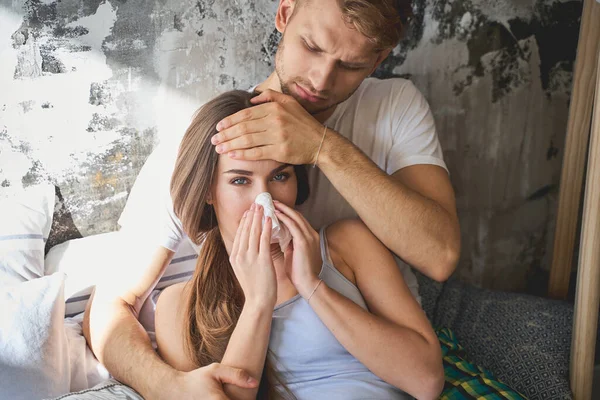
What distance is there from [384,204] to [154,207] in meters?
0.55

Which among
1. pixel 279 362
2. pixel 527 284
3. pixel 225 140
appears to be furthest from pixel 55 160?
pixel 527 284

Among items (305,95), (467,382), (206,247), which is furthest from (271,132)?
(467,382)

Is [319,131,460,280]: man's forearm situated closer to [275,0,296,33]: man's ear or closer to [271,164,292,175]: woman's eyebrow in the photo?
[271,164,292,175]: woman's eyebrow

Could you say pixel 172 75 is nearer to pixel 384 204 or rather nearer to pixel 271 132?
pixel 271 132

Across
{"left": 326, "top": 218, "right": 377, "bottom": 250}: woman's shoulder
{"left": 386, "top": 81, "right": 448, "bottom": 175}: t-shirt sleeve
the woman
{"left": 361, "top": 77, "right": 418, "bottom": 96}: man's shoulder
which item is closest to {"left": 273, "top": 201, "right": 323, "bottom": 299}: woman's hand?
the woman

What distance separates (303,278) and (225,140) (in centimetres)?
35

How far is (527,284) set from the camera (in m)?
2.45

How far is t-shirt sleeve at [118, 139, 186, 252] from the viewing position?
139cm

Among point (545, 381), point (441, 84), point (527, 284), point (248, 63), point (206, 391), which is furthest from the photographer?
point (527, 284)

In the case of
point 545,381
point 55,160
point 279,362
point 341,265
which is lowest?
point 545,381

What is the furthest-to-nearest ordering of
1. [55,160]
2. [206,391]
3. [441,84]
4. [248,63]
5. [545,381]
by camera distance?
[441,84], [545,381], [248,63], [55,160], [206,391]

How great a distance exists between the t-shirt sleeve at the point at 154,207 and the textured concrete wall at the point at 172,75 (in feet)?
0.13

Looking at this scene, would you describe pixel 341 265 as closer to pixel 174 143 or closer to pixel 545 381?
pixel 174 143

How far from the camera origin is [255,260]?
1.28 meters
